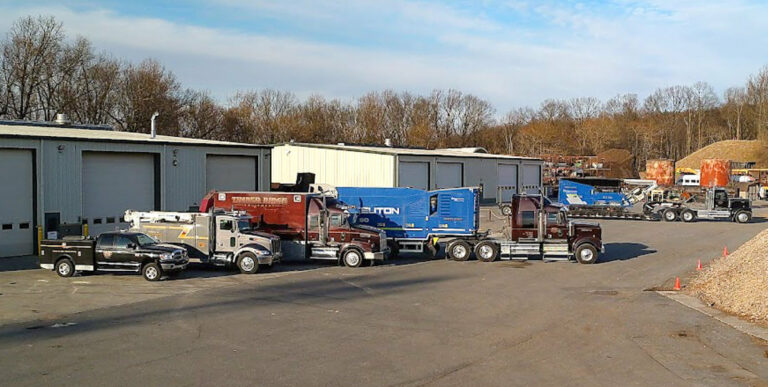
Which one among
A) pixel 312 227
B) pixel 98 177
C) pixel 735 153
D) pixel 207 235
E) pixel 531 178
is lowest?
pixel 207 235

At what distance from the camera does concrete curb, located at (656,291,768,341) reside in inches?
589

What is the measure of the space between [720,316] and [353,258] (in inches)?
508

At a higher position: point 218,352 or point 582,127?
point 582,127

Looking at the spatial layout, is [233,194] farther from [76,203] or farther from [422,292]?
[422,292]

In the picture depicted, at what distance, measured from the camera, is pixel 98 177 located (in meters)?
30.3

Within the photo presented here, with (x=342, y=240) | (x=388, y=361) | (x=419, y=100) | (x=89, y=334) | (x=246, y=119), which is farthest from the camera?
(x=419, y=100)

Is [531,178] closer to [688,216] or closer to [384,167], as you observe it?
[688,216]

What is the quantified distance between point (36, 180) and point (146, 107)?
Result: 47318 mm

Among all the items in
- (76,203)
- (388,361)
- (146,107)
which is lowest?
(388,361)

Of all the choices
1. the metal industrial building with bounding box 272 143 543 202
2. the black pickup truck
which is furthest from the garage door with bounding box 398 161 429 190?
the black pickup truck

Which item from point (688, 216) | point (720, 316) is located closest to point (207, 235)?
point (720, 316)

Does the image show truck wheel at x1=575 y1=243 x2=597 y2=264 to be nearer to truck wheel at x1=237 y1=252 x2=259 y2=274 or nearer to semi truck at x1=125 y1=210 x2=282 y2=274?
semi truck at x1=125 y1=210 x2=282 y2=274

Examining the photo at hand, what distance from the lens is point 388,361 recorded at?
12.4 metres

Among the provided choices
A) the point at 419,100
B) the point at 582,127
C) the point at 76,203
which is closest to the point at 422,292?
the point at 76,203
